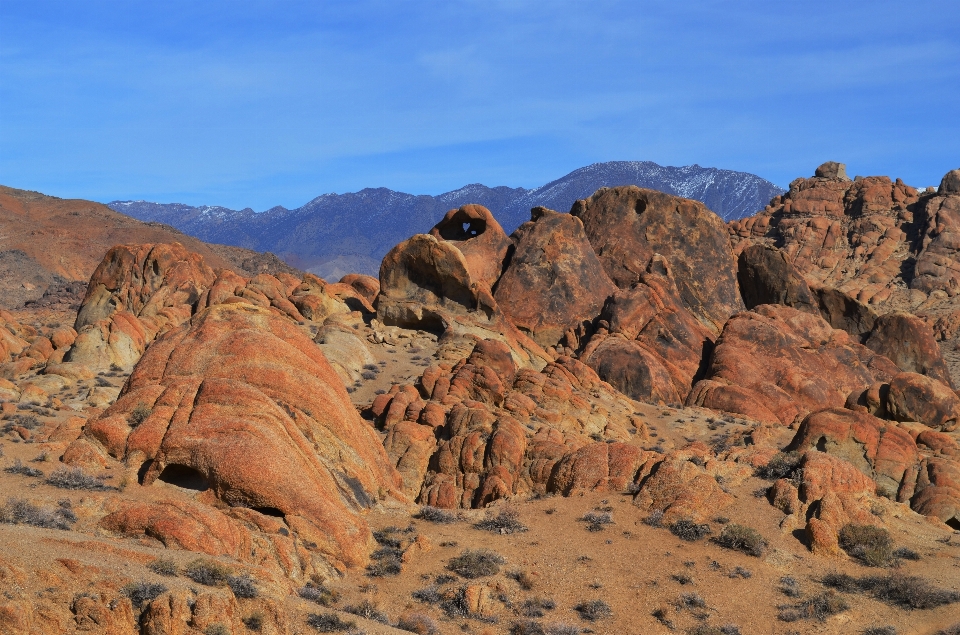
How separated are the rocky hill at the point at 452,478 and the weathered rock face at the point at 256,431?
8 cm

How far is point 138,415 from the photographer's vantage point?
22969 mm

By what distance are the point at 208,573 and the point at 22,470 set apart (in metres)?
8.70

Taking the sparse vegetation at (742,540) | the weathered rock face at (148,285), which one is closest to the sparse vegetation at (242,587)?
the sparse vegetation at (742,540)

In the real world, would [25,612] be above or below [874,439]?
below

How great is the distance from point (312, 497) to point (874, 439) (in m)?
19.9

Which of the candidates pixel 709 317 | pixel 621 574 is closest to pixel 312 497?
pixel 621 574

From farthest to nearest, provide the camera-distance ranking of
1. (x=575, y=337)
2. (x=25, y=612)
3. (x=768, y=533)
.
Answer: (x=575, y=337)
(x=768, y=533)
(x=25, y=612)

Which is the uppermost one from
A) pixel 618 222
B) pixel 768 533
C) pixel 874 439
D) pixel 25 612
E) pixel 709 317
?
pixel 618 222

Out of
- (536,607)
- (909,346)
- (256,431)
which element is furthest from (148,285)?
(909,346)

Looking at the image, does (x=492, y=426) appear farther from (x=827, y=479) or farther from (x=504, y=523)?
(x=827, y=479)

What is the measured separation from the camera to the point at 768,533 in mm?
23062

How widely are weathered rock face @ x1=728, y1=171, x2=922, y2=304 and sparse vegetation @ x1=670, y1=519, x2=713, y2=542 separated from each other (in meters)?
82.6

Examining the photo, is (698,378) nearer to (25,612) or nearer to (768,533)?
(768,533)

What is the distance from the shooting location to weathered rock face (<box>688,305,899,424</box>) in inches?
1839
